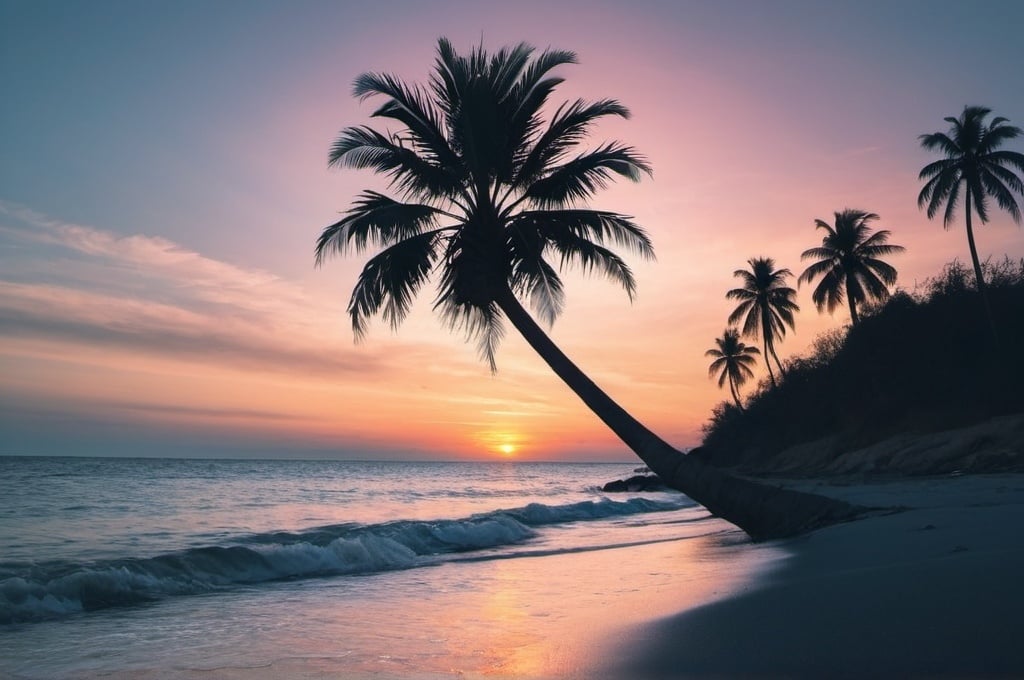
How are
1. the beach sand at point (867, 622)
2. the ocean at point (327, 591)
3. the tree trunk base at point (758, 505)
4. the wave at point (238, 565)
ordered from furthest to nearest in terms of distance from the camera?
the tree trunk base at point (758, 505) → the wave at point (238, 565) → the ocean at point (327, 591) → the beach sand at point (867, 622)

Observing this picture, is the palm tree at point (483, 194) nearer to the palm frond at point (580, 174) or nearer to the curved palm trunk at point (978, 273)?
the palm frond at point (580, 174)

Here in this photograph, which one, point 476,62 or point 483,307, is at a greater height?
point 476,62

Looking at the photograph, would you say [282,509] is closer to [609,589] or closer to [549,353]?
[549,353]

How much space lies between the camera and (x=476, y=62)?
12586mm

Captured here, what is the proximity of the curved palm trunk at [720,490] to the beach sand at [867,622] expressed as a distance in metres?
2.89

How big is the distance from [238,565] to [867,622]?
33.4ft

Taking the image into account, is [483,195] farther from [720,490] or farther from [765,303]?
[765,303]

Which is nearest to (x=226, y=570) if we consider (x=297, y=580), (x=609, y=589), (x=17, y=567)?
(x=297, y=580)

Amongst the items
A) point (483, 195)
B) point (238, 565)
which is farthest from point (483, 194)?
point (238, 565)

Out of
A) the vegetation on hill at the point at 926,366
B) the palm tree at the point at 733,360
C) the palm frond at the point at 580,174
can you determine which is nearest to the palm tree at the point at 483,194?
the palm frond at the point at 580,174

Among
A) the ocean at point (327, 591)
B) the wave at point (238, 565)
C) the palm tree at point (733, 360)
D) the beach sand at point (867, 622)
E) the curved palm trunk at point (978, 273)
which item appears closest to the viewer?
the beach sand at point (867, 622)

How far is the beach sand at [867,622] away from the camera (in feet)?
12.3

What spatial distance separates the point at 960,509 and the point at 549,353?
627cm

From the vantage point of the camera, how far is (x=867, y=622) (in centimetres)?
448
